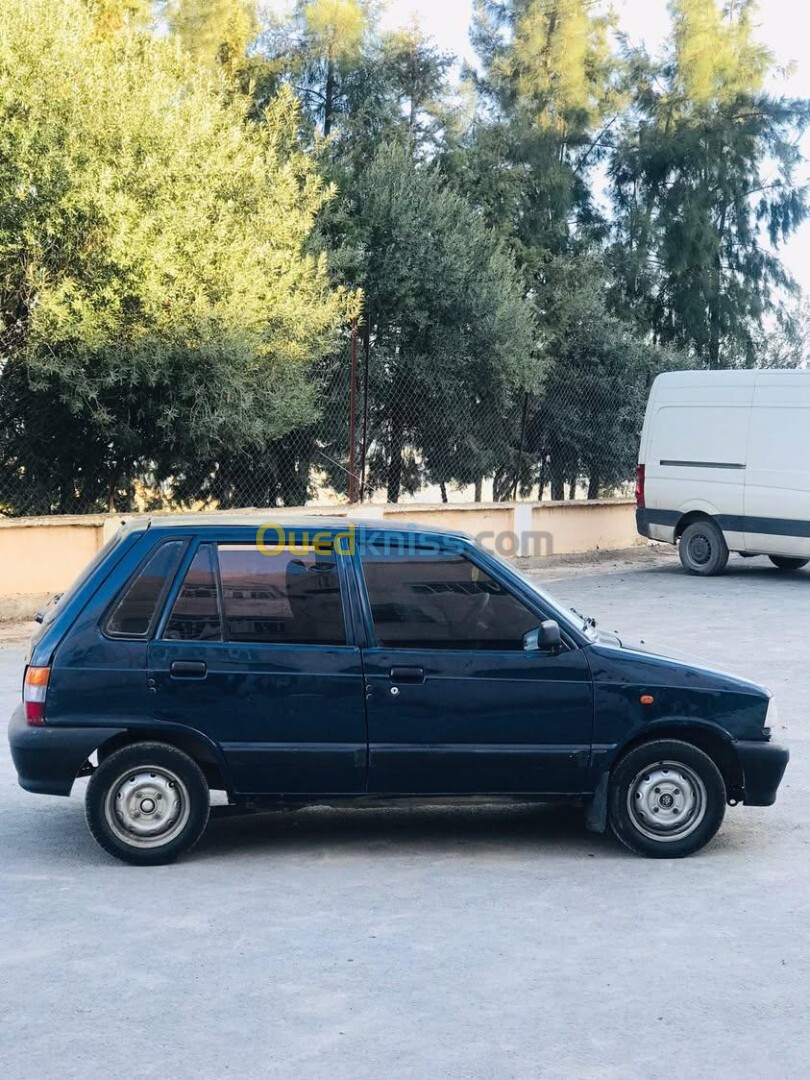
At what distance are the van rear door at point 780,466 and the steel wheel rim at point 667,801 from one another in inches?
441

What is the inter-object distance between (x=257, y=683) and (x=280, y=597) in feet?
1.39

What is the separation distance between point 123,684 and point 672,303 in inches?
1047

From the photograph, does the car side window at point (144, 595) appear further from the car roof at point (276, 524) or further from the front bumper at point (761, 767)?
the front bumper at point (761, 767)

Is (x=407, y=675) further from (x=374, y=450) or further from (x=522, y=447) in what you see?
(x=522, y=447)

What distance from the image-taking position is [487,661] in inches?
246

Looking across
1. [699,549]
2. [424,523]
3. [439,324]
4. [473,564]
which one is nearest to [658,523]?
[699,549]

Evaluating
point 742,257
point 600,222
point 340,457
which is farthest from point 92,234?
point 742,257

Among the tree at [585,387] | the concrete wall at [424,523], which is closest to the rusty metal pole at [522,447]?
the tree at [585,387]

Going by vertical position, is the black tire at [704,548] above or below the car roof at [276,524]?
below

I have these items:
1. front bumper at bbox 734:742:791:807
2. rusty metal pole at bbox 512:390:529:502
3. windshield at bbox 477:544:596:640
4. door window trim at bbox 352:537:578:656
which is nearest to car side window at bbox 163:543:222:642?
door window trim at bbox 352:537:578:656

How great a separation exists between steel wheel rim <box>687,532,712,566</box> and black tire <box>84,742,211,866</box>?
42.4 feet

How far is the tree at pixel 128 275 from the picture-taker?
46.9 ft

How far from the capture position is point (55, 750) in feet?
19.8

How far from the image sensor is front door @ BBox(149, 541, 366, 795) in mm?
6113
